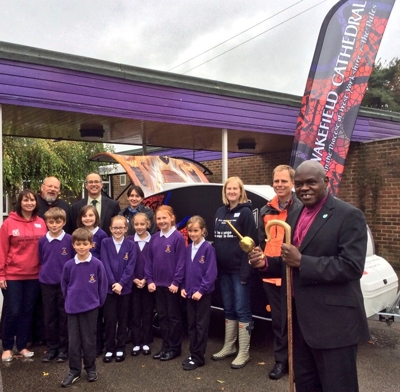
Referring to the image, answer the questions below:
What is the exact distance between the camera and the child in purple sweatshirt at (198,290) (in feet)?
13.9

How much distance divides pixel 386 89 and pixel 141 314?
31927mm

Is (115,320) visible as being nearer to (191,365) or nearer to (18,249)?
(191,365)

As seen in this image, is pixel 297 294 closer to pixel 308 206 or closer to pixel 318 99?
pixel 308 206

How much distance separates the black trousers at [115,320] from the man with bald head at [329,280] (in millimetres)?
2545

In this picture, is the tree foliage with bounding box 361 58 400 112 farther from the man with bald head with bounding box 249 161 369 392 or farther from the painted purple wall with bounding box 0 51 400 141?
the man with bald head with bounding box 249 161 369 392

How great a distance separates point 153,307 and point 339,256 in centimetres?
293

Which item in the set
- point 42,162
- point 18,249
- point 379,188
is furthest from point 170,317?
point 42,162

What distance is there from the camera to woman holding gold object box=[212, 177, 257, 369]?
4262 millimetres

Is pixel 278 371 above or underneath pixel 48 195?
underneath

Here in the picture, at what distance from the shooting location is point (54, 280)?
442 cm

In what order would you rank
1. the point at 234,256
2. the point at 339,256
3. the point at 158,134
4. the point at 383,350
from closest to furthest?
the point at 339,256, the point at 234,256, the point at 383,350, the point at 158,134

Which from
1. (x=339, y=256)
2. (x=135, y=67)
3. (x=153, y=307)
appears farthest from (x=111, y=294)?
(x=135, y=67)

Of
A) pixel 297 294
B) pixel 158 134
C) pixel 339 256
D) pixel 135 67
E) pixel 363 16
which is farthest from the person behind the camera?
pixel 158 134

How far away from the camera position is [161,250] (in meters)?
4.52
